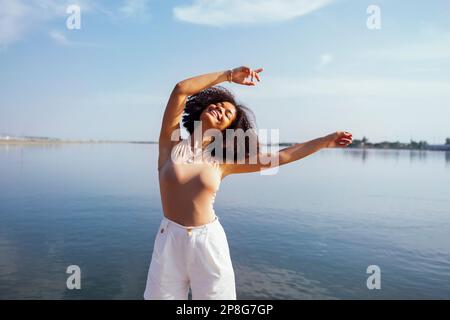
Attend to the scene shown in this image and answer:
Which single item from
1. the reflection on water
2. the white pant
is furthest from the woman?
the reflection on water

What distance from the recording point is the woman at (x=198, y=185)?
8.48 feet

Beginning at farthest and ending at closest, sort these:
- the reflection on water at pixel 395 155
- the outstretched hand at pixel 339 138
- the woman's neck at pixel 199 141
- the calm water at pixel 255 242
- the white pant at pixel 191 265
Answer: the reflection on water at pixel 395 155 → the calm water at pixel 255 242 → the woman's neck at pixel 199 141 → the outstretched hand at pixel 339 138 → the white pant at pixel 191 265

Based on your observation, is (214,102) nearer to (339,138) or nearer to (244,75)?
(244,75)

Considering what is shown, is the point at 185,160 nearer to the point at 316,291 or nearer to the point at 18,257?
the point at 316,291

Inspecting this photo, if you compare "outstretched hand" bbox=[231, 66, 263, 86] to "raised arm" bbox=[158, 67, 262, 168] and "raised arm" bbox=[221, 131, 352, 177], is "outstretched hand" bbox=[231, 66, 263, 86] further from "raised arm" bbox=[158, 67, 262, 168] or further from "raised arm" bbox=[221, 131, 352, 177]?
"raised arm" bbox=[221, 131, 352, 177]

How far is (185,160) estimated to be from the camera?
8.93 feet

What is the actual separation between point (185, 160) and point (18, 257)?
330 inches

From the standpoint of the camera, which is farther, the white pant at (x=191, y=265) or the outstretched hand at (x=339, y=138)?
the outstretched hand at (x=339, y=138)

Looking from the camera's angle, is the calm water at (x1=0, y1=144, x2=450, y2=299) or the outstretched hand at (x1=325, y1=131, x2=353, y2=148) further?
the calm water at (x1=0, y1=144, x2=450, y2=299)

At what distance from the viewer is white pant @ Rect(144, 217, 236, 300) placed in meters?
2.56

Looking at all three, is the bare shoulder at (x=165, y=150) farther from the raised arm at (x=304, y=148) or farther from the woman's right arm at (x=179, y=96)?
the raised arm at (x=304, y=148)

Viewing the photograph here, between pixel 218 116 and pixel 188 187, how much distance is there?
1.85 feet

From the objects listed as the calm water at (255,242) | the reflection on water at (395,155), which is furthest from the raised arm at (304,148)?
the reflection on water at (395,155)

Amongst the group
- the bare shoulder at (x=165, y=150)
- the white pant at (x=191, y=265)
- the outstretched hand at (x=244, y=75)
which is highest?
the outstretched hand at (x=244, y=75)
